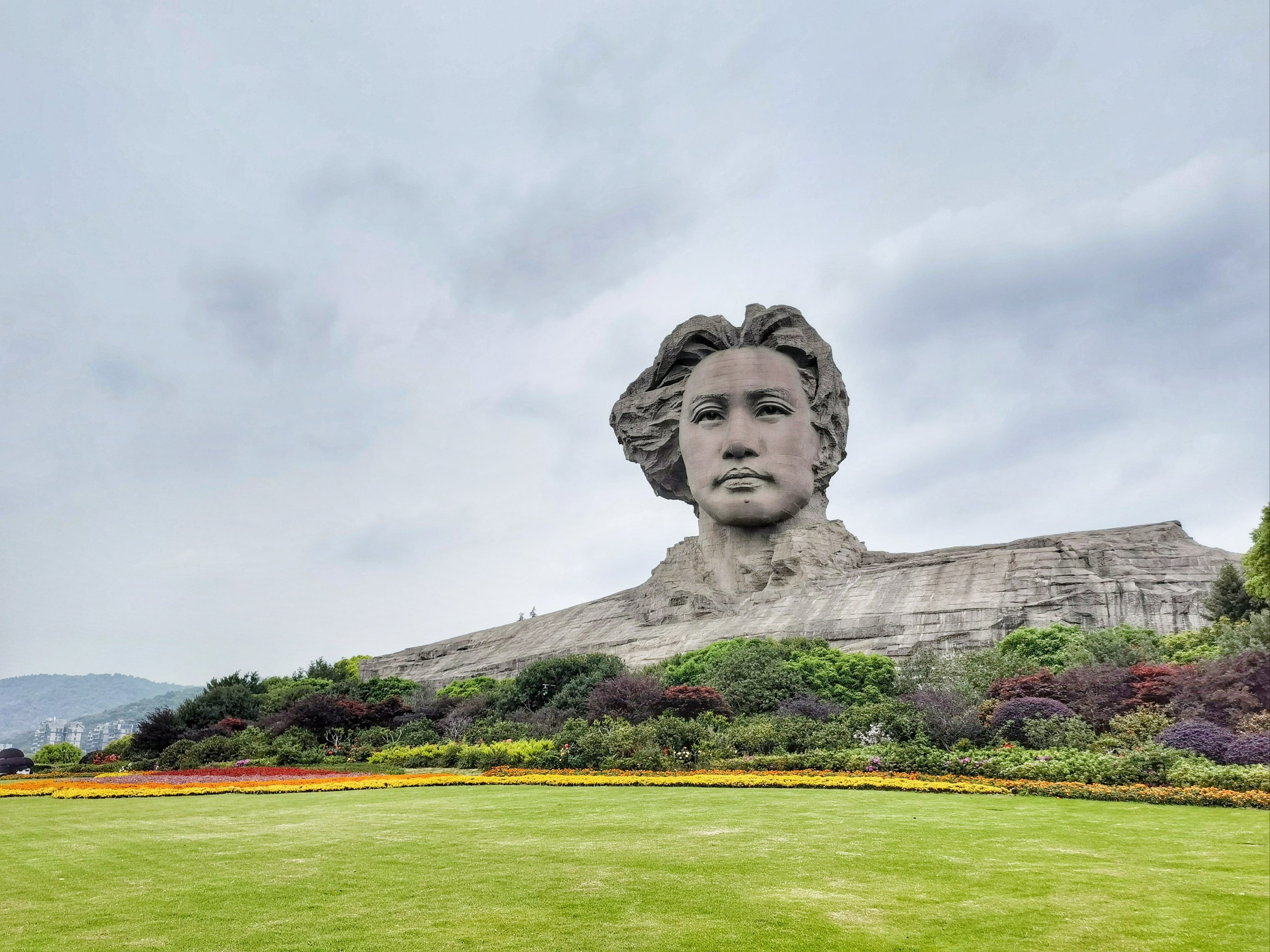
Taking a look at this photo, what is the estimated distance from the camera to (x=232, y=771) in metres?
17.2

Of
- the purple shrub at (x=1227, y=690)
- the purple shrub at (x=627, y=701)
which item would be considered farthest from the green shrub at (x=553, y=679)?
the purple shrub at (x=1227, y=690)

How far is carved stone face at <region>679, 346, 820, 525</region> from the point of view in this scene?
3048 centimetres

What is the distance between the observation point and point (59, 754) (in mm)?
26766

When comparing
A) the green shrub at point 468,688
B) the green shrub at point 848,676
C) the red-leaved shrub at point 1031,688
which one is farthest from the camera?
the green shrub at point 468,688

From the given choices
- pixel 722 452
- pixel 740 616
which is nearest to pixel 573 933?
pixel 740 616

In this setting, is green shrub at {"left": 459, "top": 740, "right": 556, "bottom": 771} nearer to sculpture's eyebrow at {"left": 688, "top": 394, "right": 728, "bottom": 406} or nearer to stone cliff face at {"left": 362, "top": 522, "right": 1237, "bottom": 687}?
stone cliff face at {"left": 362, "top": 522, "right": 1237, "bottom": 687}

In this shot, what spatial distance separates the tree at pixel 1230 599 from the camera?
19016mm

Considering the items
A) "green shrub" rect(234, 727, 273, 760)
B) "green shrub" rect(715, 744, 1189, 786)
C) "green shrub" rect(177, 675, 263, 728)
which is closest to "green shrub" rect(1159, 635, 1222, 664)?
"green shrub" rect(715, 744, 1189, 786)

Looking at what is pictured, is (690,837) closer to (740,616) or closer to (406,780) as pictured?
(406,780)

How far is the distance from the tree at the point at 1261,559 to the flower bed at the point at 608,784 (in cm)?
582

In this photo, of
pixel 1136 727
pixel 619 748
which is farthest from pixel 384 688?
pixel 1136 727

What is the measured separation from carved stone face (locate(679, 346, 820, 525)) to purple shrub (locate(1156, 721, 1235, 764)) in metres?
18.9

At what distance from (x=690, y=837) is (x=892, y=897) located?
2.40m

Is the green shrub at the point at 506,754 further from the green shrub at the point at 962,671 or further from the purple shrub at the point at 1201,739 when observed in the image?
the purple shrub at the point at 1201,739
